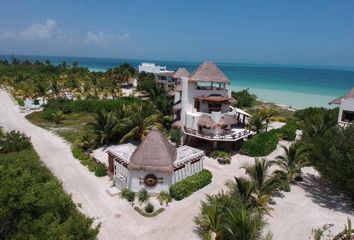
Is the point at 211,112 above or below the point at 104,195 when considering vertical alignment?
above

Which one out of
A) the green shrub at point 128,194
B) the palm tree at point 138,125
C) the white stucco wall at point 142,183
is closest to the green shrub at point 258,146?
the palm tree at point 138,125

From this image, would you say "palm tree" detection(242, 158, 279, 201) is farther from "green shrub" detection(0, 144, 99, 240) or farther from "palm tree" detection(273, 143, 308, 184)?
"green shrub" detection(0, 144, 99, 240)

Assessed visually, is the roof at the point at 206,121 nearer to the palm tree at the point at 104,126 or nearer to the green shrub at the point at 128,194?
the palm tree at the point at 104,126

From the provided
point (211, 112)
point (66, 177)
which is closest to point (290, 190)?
point (211, 112)

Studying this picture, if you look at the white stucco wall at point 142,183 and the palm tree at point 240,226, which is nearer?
the palm tree at point 240,226

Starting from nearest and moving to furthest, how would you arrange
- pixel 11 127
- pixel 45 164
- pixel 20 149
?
pixel 45 164
pixel 20 149
pixel 11 127

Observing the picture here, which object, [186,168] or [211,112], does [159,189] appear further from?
[211,112]
